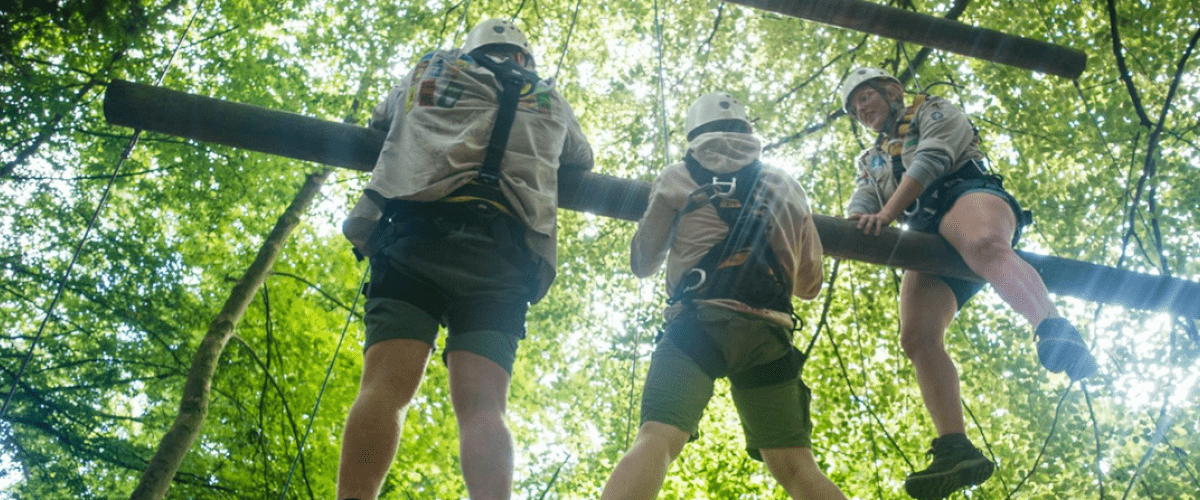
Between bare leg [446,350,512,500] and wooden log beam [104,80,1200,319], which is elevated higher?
wooden log beam [104,80,1200,319]

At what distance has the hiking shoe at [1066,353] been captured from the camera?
291 cm

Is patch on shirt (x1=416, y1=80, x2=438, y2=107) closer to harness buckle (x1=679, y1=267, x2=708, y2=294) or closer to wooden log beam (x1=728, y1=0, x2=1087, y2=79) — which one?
harness buckle (x1=679, y1=267, x2=708, y2=294)

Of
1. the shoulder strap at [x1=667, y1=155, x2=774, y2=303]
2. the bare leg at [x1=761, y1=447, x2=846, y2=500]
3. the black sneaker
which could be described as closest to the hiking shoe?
the black sneaker

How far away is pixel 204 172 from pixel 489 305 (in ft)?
26.8

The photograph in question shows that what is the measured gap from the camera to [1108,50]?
774cm

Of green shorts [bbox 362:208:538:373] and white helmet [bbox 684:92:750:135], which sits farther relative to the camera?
Answer: white helmet [bbox 684:92:750:135]

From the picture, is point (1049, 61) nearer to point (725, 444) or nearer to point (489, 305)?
point (489, 305)

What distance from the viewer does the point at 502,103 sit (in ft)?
9.26

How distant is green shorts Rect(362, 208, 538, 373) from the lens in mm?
2367

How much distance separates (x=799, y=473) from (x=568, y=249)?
6364 millimetres

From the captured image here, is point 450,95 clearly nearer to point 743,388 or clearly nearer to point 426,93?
point 426,93

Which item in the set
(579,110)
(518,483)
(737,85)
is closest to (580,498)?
(518,483)

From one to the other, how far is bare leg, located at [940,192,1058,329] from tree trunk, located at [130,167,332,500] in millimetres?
5608

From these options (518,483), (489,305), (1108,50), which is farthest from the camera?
(518,483)
